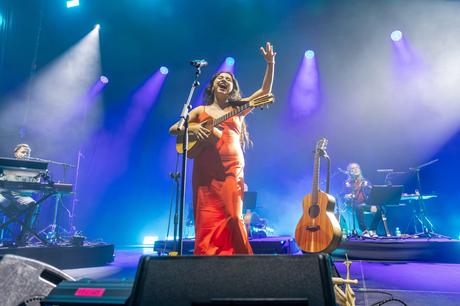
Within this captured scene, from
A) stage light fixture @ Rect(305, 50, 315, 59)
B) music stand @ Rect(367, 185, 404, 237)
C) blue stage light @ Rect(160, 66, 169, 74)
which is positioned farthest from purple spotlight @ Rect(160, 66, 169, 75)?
music stand @ Rect(367, 185, 404, 237)

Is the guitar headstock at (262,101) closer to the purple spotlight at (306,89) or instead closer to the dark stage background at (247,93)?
the dark stage background at (247,93)

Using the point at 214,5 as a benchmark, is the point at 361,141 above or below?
below

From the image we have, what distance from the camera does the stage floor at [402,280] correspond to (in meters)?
2.56

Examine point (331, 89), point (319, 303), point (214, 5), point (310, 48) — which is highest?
point (214, 5)

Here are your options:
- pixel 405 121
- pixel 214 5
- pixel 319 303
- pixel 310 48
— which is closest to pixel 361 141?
pixel 405 121

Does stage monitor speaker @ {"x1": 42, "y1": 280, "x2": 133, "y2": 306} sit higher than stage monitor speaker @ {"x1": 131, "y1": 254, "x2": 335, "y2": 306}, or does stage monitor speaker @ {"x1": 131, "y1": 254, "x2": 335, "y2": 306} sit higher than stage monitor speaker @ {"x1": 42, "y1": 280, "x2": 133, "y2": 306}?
stage monitor speaker @ {"x1": 131, "y1": 254, "x2": 335, "y2": 306}

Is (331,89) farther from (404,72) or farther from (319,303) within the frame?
(319,303)

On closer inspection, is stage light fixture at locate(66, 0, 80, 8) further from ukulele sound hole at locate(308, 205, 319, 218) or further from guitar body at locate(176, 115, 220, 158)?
ukulele sound hole at locate(308, 205, 319, 218)

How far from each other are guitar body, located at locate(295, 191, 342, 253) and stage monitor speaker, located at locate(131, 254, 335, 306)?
272 cm

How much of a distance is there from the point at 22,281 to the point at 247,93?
9938mm

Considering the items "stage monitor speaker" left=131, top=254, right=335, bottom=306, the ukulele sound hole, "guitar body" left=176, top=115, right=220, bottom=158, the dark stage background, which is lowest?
"stage monitor speaker" left=131, top=254, right=335, bottom=306

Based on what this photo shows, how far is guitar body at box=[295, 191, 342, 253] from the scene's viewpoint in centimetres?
348

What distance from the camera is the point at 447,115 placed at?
27.3 ft

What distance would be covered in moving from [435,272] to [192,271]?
14.0ft
